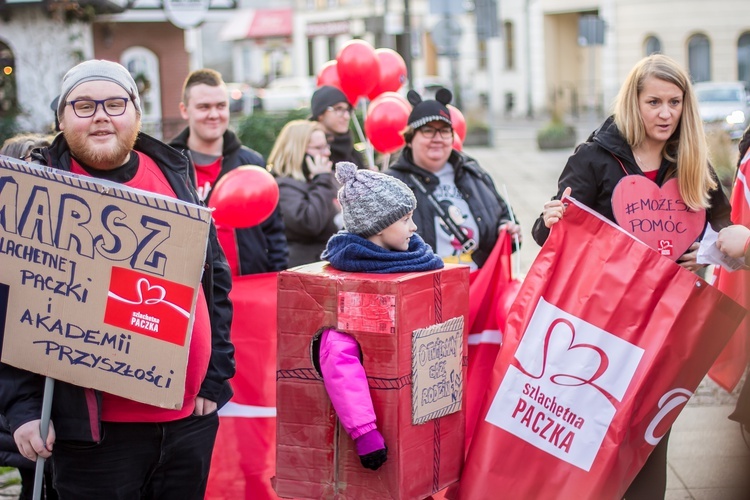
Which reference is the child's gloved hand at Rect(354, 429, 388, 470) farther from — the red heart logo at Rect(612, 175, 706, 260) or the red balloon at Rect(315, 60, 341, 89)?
the red balloon at Rect(315, 60, 341, 89)

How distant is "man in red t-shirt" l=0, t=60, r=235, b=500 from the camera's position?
317cm

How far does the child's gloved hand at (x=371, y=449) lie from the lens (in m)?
3.31

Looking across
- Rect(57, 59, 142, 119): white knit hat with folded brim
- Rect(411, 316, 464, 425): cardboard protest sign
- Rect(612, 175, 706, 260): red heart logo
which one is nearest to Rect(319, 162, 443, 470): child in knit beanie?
Rect(411, 316, 464, 425): cardboard protest sign

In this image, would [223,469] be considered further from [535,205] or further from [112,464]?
[535,205]

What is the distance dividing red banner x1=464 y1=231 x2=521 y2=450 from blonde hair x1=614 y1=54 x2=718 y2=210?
1.02 m

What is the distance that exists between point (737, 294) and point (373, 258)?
1729mm

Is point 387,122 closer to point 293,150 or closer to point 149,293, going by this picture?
point 293,150

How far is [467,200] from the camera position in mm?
5176

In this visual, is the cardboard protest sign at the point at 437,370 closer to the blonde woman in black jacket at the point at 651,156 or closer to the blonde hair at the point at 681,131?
the blonde woman in black jacket at the point at 651,156

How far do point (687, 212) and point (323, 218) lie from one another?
2.41 metres

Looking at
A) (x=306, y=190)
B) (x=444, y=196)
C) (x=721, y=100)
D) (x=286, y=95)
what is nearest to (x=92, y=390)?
(x=444, y=196)

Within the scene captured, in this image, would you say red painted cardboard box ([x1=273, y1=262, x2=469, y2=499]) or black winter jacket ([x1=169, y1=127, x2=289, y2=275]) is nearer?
red painted cardboard box ([x1=273, y1=262, x2=469, y2=499])

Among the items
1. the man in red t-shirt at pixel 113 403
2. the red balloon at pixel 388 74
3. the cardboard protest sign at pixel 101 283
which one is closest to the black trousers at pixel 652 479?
the man in red t-shirt at pixel 113 403

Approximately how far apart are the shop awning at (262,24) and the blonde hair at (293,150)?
5666cm
